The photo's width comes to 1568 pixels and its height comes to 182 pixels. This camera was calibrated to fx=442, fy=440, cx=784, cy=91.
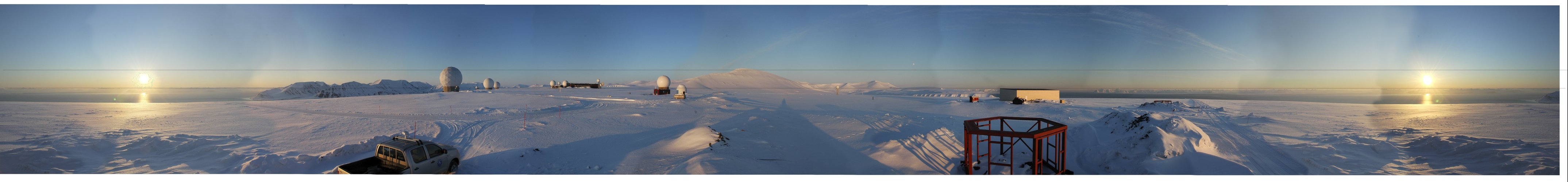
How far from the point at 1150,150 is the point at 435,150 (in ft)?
44.8

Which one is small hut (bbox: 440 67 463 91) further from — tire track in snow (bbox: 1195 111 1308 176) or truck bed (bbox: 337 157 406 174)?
tire track in snow (bbox: 1195 111 1308 176)

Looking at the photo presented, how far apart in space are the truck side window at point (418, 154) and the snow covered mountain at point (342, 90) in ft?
64.5

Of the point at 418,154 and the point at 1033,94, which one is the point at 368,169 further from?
the point at 1033,94

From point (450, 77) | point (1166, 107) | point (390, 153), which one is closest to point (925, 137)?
point (390, 153)

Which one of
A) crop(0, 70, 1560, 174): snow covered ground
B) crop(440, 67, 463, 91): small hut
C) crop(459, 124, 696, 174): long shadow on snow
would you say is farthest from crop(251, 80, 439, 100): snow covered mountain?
crop(459, 124, 696, 174): long shadow on snow

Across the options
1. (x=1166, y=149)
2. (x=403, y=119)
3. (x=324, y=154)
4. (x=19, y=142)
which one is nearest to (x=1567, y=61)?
(x=1166, y=149)

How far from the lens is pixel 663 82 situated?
113 feet

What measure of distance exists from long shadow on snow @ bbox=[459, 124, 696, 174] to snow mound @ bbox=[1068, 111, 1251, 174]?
32.3 ft

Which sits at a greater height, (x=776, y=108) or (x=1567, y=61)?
A: (x=1567, y=61)

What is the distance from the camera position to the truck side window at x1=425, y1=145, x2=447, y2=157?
7.24 metres

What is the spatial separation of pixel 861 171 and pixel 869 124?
6318 mm

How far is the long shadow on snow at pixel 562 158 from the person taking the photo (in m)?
8.09

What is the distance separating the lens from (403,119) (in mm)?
14578

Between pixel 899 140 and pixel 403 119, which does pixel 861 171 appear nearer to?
pixel 899 140
